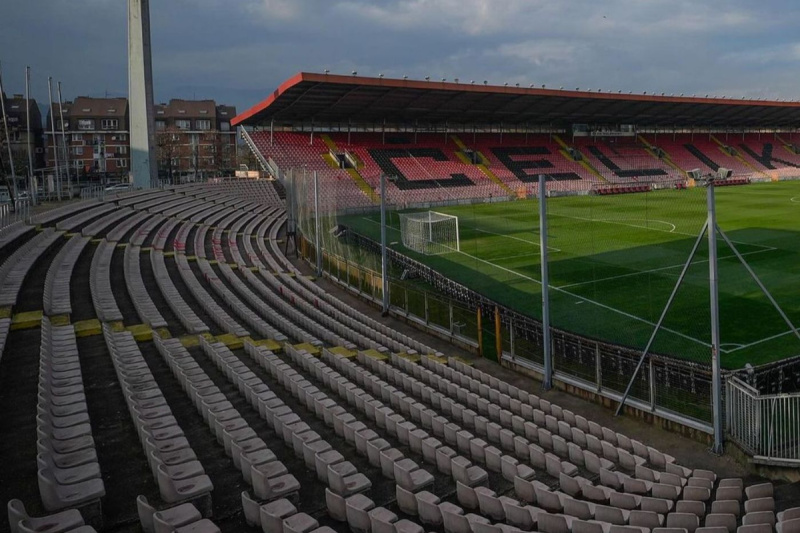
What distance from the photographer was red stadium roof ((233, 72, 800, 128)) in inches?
1583

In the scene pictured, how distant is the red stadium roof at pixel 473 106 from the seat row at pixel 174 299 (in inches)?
866

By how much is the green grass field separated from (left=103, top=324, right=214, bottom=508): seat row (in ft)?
32.8

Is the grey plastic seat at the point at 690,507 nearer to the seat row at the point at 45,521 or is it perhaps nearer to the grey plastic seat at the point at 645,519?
the grey plastic seat at the point at 645,519

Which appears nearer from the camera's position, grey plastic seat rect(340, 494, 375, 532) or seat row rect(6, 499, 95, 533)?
seat row rect(6, 499, 95, 533)

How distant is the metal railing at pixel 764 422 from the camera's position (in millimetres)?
7441

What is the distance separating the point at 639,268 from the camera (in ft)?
68.4

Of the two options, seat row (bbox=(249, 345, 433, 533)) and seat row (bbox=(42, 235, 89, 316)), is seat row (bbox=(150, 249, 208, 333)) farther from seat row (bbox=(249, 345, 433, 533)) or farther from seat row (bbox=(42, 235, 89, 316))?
seat row (bbox=(249, 345, 433, 533))

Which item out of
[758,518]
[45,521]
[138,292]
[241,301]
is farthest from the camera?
[241,301]

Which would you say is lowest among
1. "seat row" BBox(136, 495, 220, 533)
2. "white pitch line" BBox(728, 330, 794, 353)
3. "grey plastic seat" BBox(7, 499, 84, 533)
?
"white pitch line" BBox(728, 330, 794, 353)

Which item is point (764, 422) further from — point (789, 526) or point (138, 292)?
point (138, 292)

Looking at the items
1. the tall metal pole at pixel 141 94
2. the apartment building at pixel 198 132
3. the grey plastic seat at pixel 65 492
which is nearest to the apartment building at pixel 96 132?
the apartment building at pixel 198 132

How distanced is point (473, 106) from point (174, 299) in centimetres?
3894

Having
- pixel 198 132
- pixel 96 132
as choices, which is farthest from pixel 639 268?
pixel 198 132

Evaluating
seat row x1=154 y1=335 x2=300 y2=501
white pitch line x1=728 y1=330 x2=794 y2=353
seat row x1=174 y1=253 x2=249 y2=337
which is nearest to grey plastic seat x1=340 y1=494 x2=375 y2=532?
seat row x1=154 y1=335 x2=300 y2=501
